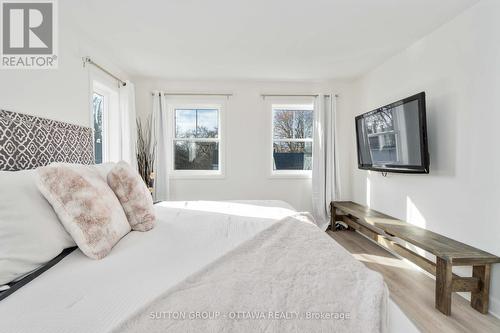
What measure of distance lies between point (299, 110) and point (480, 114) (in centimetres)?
248

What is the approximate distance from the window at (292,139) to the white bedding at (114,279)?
8.75ft

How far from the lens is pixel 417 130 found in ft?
7.76

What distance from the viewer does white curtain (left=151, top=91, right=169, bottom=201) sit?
3.78 meters

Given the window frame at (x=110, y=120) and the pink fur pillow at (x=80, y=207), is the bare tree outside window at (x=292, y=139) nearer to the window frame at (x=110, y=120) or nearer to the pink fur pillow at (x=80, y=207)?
the window frame at (x=110, y=120)

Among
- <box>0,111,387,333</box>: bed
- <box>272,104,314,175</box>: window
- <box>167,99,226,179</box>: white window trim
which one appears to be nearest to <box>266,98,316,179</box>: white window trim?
<box>272,104,314,175</box>: window

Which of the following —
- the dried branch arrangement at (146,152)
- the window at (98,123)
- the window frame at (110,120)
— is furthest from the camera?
the dried branch arrangement at (146,152)

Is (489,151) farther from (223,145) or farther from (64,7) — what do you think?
(64,7)

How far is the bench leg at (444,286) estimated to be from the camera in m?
1.82

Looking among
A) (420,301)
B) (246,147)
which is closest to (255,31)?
(246,147)

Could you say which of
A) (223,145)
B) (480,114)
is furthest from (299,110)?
(480,114)

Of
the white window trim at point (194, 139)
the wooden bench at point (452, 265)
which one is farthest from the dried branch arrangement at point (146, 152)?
the wooden bench at point (452, 265)

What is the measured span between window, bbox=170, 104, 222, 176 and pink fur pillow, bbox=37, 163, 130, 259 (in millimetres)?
2822

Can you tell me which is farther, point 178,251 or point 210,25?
point 210,25

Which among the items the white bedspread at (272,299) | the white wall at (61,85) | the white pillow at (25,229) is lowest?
the white bedspread at (272,299)
